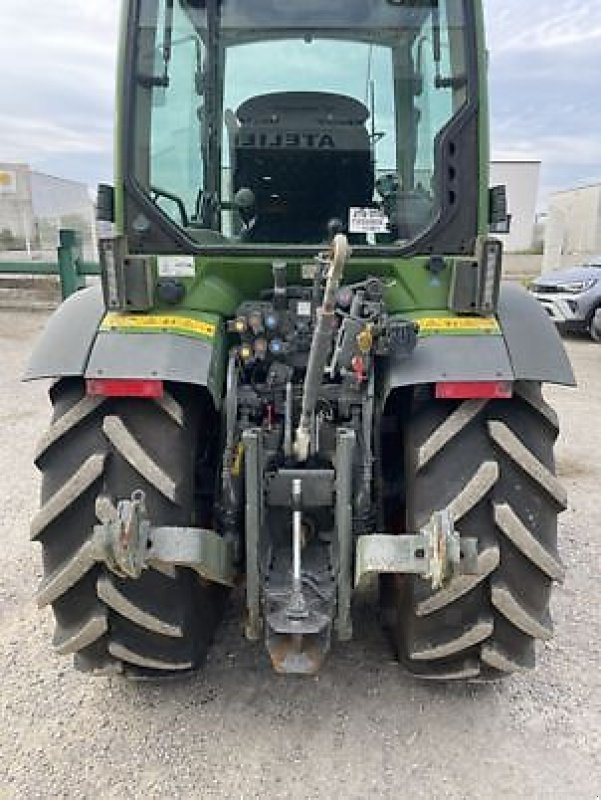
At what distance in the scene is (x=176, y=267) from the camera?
2488 mm

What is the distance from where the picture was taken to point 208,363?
227 cm

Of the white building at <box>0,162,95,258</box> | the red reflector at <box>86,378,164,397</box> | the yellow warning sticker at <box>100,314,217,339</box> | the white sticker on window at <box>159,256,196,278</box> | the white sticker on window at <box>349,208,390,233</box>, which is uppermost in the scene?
the white building at <box>0,162,95,258</box>

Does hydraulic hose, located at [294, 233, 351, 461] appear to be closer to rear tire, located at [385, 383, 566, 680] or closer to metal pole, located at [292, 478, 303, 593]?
metal pole, located at [292, 478, 303, 593]

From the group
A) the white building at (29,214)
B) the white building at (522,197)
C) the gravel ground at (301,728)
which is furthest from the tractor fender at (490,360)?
the white building at (522,197)

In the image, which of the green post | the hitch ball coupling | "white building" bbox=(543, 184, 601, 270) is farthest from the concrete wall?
the hitch ball coupling

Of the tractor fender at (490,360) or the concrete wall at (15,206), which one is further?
the concrete wall at (15,206)

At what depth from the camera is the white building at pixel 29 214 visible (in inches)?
637

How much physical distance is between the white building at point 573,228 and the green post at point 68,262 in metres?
12.3

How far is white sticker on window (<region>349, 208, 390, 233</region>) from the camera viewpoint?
270 centimetres

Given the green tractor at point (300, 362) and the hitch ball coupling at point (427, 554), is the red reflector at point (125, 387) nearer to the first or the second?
the green tractor at point (300, 362)

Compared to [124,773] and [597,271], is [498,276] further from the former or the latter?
[597,271]

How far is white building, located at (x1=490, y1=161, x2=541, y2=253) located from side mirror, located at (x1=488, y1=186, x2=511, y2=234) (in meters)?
28.2

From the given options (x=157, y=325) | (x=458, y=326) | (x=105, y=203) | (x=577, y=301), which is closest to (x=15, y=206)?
(x=577, y=301)

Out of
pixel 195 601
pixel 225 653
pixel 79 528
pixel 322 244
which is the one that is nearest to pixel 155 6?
pixel 322 244
